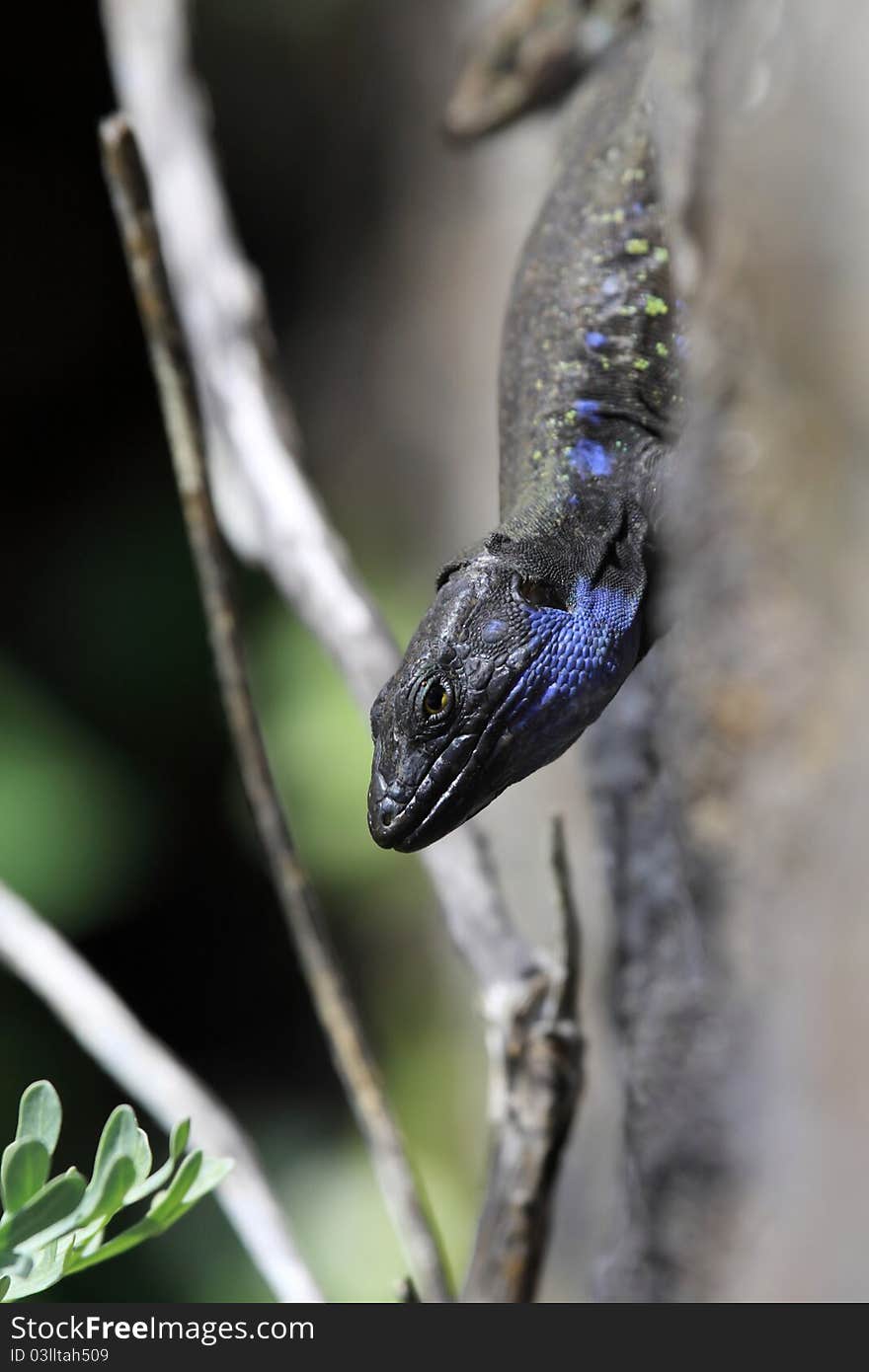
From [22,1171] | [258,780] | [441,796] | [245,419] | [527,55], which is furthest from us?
[527,55]

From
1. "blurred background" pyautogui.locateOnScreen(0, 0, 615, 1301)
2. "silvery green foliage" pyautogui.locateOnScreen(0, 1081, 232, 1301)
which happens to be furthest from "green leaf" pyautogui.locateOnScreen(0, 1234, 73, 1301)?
"blurred background" pyautogui.locateOnScreen(0, 0, 615, 1301)

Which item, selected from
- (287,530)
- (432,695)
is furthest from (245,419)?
(432,695)

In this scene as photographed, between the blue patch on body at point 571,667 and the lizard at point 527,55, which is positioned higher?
the lizard at point 527,55

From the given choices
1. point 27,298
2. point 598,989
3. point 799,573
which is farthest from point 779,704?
point 27,298

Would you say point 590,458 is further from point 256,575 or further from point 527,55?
point 256,575

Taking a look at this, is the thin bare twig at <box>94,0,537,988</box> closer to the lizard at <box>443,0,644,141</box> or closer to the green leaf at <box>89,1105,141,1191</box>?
the lizard at <box>443,0,644,141</box>

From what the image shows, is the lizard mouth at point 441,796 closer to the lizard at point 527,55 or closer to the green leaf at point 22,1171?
the green leaf at point 22,1171

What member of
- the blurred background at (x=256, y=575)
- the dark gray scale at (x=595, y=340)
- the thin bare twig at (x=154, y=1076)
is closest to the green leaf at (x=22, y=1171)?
the thin bare twig at (x=154, y=1076)
